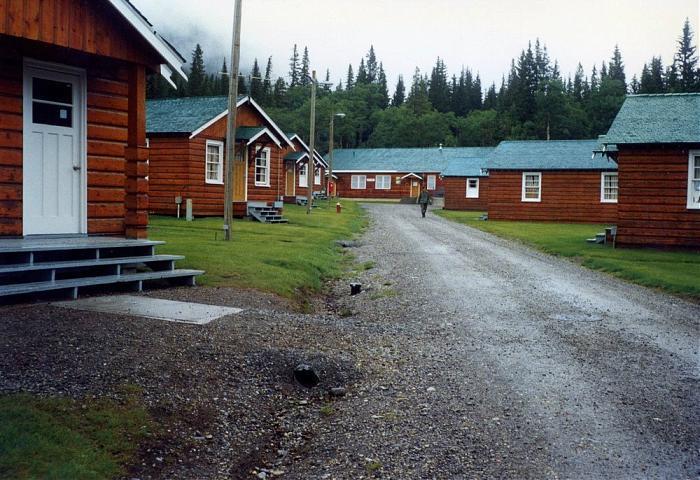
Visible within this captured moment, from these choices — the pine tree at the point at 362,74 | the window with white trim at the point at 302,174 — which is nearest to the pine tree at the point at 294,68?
the pine tree at the point at 362,74

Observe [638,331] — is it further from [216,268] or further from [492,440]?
[216,268]

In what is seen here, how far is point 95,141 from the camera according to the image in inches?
485

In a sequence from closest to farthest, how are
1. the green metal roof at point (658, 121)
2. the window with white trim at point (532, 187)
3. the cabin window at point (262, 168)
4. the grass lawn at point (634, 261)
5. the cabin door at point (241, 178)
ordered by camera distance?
the grass lawn at point (634, 261), the green metal roof at point (658, 121), the cabin door at point (241, 178), the cabin window at point (262, 168), the window with white trim at point (532, 187)

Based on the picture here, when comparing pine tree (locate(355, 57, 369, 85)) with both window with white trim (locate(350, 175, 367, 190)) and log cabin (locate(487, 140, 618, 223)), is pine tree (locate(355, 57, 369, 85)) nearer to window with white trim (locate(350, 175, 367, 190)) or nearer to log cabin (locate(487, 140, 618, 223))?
window with white trim (locate(350, 175, 367, 190))

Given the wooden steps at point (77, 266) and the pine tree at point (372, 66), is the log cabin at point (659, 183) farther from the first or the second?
the pine tree at point (372, 66)

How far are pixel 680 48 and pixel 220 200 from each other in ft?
272

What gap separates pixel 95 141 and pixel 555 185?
102ft

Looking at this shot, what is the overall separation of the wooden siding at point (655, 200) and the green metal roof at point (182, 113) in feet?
50.9

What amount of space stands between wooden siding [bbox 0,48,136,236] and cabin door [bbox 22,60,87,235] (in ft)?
0.43

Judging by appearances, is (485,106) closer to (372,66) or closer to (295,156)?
(372,66)

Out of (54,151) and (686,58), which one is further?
(686,58)

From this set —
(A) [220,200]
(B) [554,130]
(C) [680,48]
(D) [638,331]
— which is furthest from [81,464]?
(C) [680,48]

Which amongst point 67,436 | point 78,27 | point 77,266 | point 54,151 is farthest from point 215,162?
point 67,436

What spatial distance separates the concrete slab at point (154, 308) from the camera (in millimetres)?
8555
